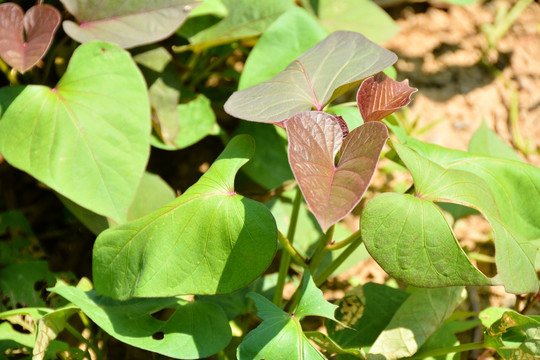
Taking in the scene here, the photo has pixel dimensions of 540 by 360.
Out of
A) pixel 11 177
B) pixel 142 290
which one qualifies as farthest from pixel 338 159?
pixel 11 177

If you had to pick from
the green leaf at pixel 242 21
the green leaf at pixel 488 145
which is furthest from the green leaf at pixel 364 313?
the green leaf at pixel 242 21

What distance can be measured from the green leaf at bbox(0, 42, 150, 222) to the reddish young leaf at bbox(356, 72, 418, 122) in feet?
1.55

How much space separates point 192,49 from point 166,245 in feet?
2.40

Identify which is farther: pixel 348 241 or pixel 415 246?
pixel 348 241

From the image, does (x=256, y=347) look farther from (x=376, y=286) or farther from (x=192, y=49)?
(x=192, y=49)

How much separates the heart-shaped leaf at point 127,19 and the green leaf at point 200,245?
486 mm

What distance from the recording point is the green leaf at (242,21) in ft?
5.00

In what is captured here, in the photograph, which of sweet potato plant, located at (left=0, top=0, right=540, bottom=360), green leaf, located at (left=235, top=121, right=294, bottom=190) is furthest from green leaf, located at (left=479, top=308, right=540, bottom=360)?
green leaf, located at (left=235, top=121, right=294, bottom=190)

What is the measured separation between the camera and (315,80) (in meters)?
1.08

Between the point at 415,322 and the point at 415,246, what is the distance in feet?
1.07

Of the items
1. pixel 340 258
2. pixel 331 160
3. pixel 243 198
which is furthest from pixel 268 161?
pixel 331 160

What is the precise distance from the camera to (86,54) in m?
1.24

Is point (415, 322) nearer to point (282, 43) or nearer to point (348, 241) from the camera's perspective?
point (348, 241)

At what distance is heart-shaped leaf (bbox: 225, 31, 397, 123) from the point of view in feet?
3.28
